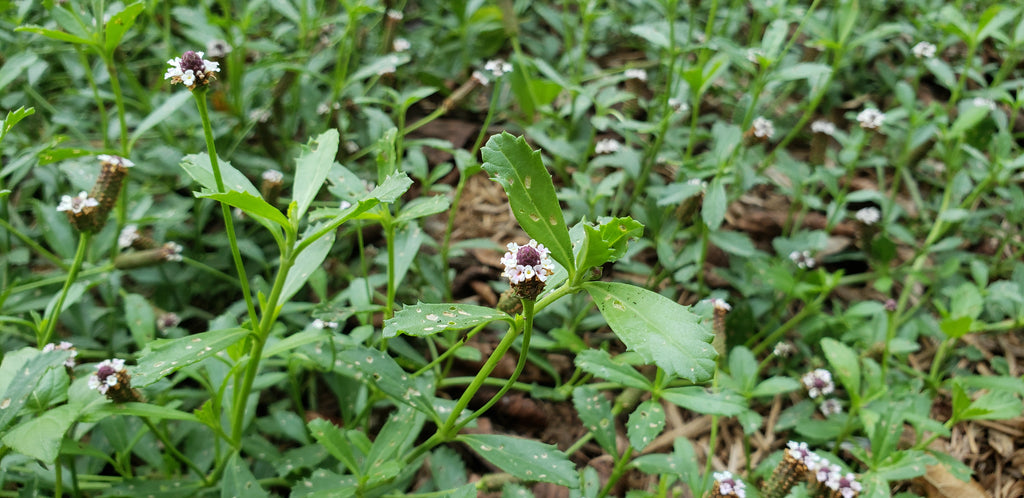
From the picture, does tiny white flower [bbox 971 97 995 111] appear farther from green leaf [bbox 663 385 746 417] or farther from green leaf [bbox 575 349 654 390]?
green leaf [bbox 575 349 654 390]

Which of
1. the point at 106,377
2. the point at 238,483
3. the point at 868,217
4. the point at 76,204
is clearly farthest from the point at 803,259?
the point at 76,204

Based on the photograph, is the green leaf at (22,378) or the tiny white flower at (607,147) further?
the tiny white flower at (607,147)

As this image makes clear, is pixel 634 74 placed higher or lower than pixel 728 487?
higher

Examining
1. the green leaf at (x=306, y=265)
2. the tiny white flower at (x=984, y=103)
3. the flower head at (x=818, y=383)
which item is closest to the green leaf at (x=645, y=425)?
the flower head at (x=818, y=383)

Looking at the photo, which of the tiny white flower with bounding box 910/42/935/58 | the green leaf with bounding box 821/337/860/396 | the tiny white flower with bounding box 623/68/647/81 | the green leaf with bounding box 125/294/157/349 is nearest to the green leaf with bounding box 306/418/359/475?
the green leaf with bounding box 125/294/157/349

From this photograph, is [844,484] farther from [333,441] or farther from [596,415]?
[333,441]

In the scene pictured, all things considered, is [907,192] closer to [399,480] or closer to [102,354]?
[399,480]

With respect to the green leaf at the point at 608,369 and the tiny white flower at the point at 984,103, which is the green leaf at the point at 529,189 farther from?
the tiny white flower at the point at 984,103
